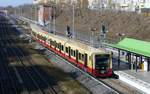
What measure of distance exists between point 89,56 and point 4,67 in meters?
13.9

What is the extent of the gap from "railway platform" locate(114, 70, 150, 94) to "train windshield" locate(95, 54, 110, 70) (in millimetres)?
1616

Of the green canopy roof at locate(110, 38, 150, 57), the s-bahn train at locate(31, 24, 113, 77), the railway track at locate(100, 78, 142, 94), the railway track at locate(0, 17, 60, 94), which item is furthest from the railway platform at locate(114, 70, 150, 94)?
the railway track at locate(0, 17, 60, 94)

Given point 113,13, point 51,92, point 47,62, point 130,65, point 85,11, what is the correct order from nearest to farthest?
point 51,92
point 130,65
point 47,62
point 113,13
point 85,11

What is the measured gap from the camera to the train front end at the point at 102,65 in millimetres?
35094

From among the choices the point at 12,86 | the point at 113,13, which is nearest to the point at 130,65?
the point at 12,86

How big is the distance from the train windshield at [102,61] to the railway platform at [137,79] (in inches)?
63.6

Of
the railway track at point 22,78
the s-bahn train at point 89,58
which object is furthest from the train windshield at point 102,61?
the railway track at point 22,78

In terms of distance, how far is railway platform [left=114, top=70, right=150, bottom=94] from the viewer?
30.3 m

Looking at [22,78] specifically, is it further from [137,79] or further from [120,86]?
[137,79]

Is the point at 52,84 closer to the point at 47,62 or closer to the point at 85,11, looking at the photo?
the point at 47,62

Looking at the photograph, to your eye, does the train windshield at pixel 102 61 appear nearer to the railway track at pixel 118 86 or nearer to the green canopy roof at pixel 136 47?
the railway track at pixel 118 86

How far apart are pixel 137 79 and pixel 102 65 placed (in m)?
4.01

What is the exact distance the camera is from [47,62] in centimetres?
4934

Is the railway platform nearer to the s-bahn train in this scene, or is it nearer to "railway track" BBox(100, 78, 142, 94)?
"railway track" BBox(100, 78, 142, 94)
